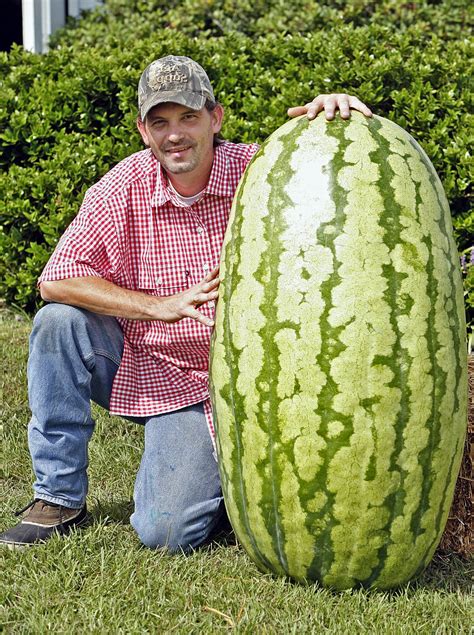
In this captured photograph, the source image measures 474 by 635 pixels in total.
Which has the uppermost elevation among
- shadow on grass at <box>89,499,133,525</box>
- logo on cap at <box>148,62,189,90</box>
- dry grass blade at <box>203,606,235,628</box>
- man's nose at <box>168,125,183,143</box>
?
logo on cap at <box>148,62,189,90</box>

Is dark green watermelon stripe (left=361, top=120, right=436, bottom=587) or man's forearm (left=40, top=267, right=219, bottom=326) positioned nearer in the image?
dark green watermelon stripe (left=361, top=120, right=436, bottom=587)

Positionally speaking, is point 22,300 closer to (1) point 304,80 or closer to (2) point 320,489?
(1) point 304,80

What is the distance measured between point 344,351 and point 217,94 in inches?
155

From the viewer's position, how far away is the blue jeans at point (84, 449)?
3539mm


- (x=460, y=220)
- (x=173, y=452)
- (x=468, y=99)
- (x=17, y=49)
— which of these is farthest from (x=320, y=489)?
(x=17, y=49)

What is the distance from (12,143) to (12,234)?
66 centimetres

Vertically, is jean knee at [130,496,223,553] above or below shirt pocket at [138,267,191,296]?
below

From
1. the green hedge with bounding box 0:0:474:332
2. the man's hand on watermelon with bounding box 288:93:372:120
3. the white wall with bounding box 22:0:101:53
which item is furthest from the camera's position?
the white wall with bounding box 22:0:101:53

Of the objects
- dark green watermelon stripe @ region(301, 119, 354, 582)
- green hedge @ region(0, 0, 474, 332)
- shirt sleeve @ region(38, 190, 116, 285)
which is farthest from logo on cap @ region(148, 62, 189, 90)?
green hedge @ region(0, 0, 474, 332)

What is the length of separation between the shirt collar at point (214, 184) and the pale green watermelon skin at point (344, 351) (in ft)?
2.53

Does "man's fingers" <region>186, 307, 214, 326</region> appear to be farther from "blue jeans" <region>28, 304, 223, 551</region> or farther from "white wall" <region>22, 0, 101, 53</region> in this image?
"white wall" <region>22, 0, 101, 53</region>

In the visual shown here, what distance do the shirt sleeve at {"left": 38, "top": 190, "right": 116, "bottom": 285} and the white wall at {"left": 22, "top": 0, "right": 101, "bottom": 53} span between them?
20.3 feet

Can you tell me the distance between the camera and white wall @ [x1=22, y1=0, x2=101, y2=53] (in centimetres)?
948

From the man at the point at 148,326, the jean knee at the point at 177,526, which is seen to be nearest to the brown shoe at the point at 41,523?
the man at the point at 148,326
